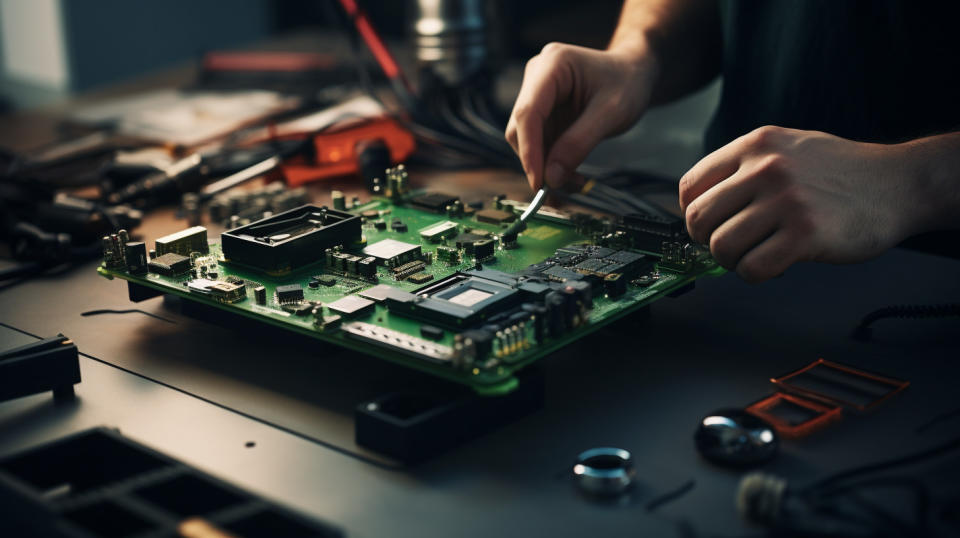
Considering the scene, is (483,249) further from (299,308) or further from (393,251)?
(299,308)

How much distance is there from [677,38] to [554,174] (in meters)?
0.64

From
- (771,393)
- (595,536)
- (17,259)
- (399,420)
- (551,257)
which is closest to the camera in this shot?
(595,536)

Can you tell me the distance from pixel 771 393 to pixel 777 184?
29 cm

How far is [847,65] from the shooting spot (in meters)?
1.87

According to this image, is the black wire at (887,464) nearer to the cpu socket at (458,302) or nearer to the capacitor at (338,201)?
the cpu socket at (458,302)

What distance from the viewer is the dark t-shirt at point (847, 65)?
178cm

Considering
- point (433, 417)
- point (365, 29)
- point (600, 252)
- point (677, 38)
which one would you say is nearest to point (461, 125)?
point (365, 29)

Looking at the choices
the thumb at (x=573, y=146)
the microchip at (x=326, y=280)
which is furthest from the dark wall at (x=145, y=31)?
the microchip at (x=326, y=280)

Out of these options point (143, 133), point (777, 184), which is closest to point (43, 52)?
point (143, 133)

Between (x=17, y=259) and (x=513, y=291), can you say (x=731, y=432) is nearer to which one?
(x=513, y=291)

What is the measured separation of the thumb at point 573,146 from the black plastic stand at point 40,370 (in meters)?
0.83

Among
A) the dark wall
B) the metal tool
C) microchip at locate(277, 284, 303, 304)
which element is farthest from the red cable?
the dark wall

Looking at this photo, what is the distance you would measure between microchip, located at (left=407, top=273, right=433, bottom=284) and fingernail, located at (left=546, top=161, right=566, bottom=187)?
0.40 m

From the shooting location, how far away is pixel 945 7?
1.76 m
